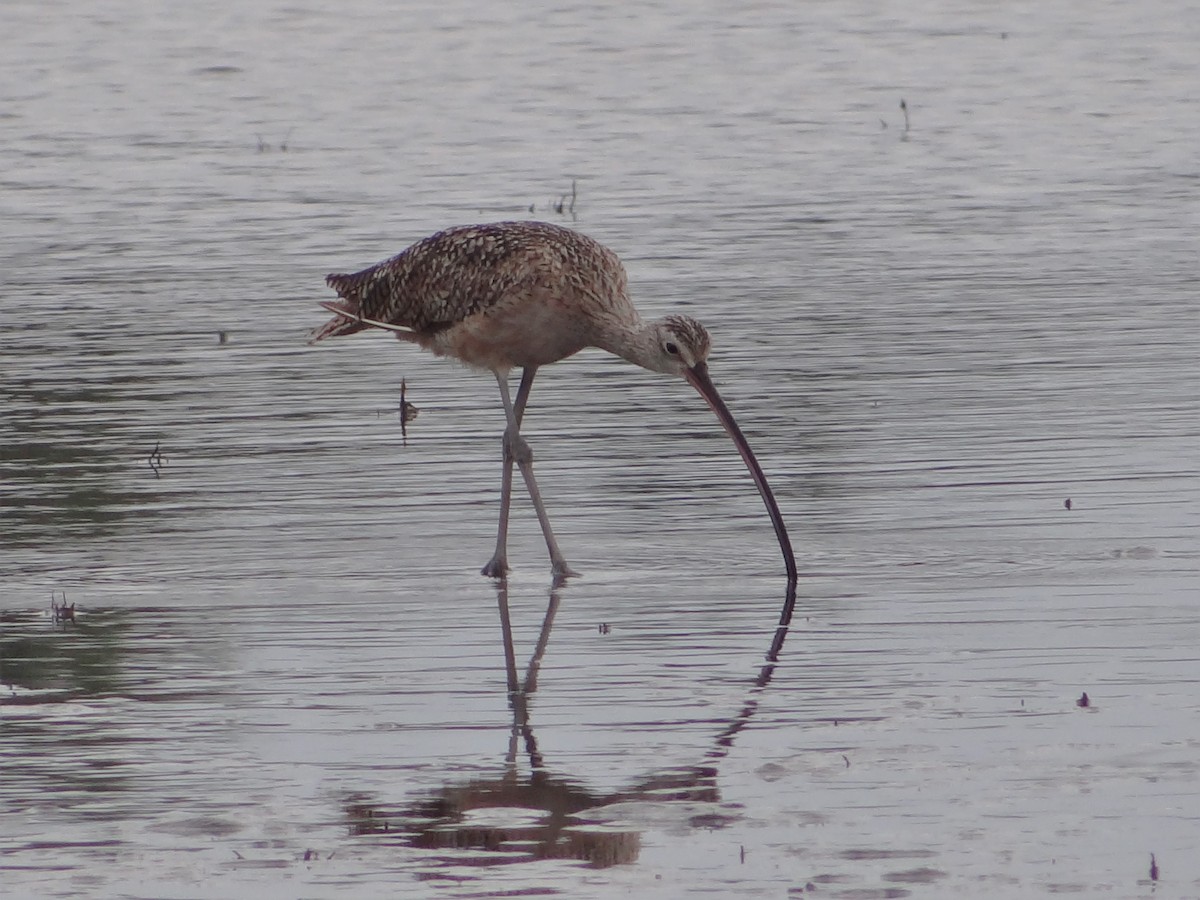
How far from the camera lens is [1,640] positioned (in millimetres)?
7805

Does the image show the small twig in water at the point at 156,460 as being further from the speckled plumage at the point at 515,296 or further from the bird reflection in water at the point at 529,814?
the bird reflection in water at the point at 529,814

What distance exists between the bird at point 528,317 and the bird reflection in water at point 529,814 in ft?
8.09

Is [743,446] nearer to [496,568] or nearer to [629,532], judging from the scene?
[629,532]

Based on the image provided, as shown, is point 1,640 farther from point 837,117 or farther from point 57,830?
point 837,117

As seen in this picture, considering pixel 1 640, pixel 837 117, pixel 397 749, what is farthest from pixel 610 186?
pixel 397 749

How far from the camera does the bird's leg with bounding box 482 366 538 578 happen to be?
8.74m

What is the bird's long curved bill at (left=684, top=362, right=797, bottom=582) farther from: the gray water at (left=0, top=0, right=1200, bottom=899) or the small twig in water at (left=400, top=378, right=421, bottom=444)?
the small twig in water at (left=400, top=378, right=421, bottom=444)

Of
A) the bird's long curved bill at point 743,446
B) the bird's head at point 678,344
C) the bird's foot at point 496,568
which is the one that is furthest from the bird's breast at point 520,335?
the bird's foot at point 496,568

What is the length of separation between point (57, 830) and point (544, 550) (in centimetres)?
349

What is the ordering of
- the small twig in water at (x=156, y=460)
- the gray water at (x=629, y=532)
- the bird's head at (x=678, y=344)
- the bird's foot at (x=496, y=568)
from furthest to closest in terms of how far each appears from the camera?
the small twig in water at (x=156, y=460)
the bird's head at (x=678, y=344)
the bird's foot at (x=496, y=568)
the gray water at (x=629, y=532)

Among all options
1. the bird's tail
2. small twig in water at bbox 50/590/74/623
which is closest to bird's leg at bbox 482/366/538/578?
the bird's tail

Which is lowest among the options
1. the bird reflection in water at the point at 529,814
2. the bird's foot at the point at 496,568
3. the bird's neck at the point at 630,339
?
the bird's foot at the point at 496,568

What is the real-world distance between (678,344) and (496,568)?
3.26 feet

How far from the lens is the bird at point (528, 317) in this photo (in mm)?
8922
